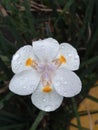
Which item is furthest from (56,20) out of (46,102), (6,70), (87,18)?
(46,102)

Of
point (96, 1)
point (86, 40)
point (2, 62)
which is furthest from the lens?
point (86, 40)

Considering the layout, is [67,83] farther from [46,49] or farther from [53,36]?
[53,36]

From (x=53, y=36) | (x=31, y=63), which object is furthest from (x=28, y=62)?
(x=53, y=36)

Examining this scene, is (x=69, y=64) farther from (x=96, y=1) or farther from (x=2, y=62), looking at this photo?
(x=96, y=1)

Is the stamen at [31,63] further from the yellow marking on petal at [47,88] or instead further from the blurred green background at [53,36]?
the blurred green background at [53,36]

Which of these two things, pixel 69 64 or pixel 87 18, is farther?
pixel 87 18

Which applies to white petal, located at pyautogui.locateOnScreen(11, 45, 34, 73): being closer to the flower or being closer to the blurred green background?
the flower
